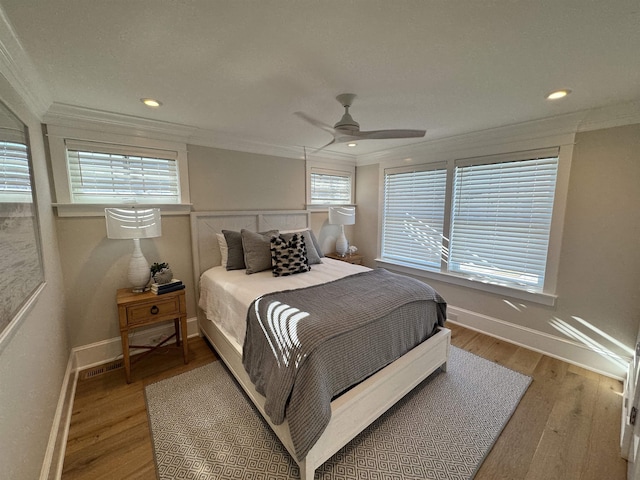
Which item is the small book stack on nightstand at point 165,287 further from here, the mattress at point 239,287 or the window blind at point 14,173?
the window blind at point 14,173

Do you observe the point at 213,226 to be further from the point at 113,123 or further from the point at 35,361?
the point at 35,361

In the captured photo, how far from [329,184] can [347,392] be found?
3.18m

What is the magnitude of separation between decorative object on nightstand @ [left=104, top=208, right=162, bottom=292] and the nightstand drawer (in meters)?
0.22

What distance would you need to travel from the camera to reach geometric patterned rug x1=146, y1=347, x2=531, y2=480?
1511 millimetres

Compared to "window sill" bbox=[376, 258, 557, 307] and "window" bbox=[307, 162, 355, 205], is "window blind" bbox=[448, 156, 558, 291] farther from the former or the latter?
"window" bbox=[307, 162, 355, 205]

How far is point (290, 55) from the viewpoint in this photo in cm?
142

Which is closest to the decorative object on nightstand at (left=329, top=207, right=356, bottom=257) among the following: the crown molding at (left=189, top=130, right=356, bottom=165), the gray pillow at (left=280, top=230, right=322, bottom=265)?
the gray pillow at (left=280, top=230, right=322, bottom=265)

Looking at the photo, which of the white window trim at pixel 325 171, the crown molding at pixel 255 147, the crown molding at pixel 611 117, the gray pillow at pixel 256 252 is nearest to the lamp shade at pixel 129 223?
the gray pillow at pixel 256 252

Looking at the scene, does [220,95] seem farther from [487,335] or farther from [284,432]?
[487,335]

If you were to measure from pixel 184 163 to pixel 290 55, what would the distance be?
1898 mm

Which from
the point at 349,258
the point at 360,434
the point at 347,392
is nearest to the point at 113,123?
the point at 347,392

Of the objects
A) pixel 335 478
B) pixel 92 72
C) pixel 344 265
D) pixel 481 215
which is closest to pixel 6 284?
pixel 92 72

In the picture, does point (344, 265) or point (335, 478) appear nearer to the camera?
point (335, 478)

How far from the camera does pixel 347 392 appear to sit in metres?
1.59
